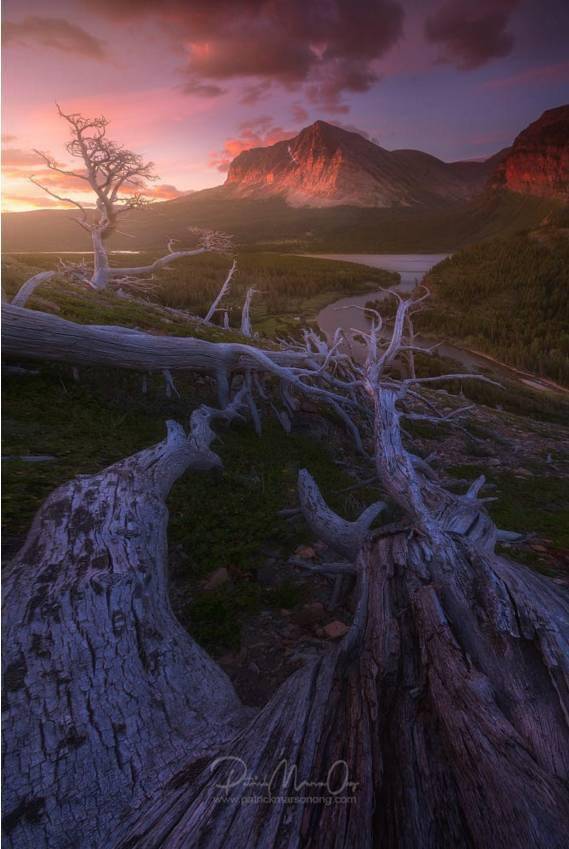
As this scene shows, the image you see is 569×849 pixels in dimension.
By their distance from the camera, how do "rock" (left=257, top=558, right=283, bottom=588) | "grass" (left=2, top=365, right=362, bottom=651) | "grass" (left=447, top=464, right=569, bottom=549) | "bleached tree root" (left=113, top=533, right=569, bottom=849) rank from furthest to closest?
"grass" (left=447, top=464, right=569, bottom=549), "rock" (left=257, top=558, right=283, bottom=588), "grass" (left=2, top=365, right=362, bottom=651), "bleached tree root" (left=113, top=533, right=569, bottom=849)

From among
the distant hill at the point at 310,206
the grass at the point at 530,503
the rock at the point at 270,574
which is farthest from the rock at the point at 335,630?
the distant hill at the point at 310,206

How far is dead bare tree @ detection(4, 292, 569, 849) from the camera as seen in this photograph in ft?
4.11

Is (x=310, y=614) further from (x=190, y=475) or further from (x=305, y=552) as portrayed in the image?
(x=190, y=475)

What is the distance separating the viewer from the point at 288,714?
173 centimetres

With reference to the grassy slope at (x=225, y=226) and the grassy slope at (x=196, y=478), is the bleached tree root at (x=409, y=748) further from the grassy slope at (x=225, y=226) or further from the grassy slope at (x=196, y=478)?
the grassy slope at (x=225, y=226)

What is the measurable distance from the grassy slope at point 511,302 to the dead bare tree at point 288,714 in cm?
2354

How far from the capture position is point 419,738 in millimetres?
1504

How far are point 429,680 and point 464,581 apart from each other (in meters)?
0.82

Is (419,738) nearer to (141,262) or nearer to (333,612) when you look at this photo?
(333,612)

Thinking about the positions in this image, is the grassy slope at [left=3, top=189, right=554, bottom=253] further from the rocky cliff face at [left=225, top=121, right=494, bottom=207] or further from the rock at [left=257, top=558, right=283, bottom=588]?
the rock at [left=257, top=558, right=283, bottom=588]

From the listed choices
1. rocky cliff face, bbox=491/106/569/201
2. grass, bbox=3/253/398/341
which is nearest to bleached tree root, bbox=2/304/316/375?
grass, bbox=3/253/398/341

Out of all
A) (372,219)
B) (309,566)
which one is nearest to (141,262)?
(309,566)

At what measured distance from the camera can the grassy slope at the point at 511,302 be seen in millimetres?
25344

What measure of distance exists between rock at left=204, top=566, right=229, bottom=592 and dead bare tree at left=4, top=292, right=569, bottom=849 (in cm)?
70
